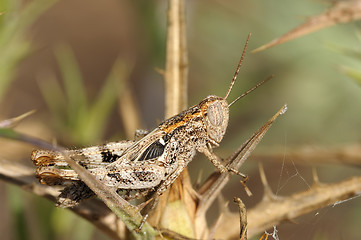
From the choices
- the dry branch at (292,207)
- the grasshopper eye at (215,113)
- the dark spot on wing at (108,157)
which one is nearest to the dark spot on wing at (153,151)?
the dark spot on wing at (108,157)

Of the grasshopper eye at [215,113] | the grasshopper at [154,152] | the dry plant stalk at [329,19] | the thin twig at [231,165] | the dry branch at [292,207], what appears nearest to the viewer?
the thin twig at [231,165]

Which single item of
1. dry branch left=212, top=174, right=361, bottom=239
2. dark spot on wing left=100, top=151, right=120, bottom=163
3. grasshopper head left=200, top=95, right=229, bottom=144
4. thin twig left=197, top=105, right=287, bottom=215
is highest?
dark spot on wing left=100, top=151, right=120, bottom=163

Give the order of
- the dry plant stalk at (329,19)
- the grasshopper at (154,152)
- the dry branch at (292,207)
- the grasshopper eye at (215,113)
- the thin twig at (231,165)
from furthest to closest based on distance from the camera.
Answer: the grasshopper eye at (215,113) < the grasshopper at (154,152) < the dry plant stalk at (329,19) < the dry branch at (292,207) < the thin twig at (231,165)

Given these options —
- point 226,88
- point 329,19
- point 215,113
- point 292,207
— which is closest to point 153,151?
point 215,113

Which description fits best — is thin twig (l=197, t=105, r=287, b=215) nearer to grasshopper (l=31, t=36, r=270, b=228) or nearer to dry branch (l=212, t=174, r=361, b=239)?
dry branch (l=212, t=174, r=361, b=239)

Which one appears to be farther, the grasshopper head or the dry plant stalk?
the grasshopper head

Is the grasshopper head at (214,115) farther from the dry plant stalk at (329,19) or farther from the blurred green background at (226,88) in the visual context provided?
the dry plant stalk at (329,19)

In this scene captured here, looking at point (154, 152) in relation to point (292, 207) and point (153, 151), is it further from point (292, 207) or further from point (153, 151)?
point (292, 207)

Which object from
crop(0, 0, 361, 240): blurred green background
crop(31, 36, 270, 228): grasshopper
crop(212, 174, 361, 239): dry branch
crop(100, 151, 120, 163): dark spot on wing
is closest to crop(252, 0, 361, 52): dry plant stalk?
crop(0, 0, 361, 240): blurred green background
